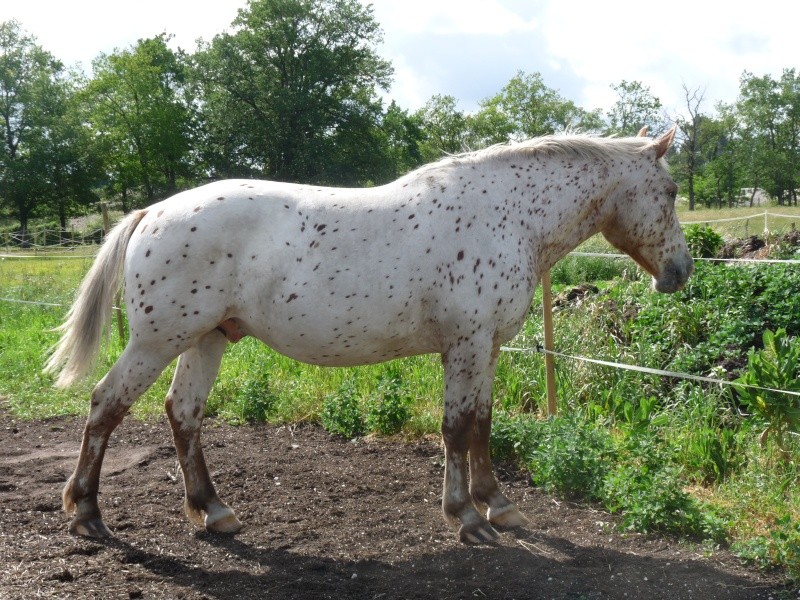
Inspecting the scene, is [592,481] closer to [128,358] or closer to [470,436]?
[470,436]

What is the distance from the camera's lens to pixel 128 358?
13.3 feet

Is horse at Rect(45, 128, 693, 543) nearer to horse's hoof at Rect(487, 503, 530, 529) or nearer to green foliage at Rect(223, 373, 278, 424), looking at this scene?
horse's hoof at Rect(487, 503, 530, 529)

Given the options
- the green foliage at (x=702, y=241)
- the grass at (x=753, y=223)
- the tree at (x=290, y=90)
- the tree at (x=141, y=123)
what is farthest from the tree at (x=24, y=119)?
the green foliage at (x=702, y=241)

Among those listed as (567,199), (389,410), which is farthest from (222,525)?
(567,199)

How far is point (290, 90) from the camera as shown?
38.8 m

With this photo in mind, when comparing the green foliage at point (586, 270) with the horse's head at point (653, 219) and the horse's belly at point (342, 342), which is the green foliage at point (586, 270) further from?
the horse's belly at point (342, 342)

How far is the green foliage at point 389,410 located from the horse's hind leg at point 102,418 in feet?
7.86

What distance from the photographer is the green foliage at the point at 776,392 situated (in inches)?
175

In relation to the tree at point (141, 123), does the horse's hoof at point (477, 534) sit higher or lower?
lower

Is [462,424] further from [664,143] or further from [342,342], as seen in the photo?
[664,143]

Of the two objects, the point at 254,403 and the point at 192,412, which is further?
the point at 254,403

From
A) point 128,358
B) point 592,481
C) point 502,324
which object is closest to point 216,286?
point 128,358

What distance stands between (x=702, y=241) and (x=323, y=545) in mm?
8321

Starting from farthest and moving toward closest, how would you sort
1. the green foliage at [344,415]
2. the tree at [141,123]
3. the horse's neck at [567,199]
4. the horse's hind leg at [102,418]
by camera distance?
the tree at [141,123]
the green foliage at [344,415]
the horse's neck at [567,199]
the horse's hind leg at [102,418]
